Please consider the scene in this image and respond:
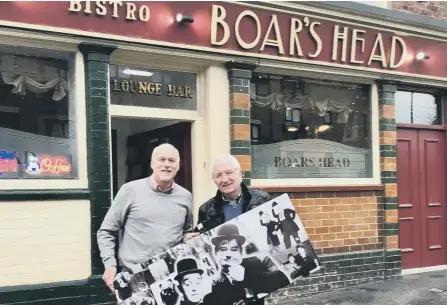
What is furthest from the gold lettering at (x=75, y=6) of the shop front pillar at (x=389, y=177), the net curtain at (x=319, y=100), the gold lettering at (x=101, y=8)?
the shop front pillar at (x=389, y=177)

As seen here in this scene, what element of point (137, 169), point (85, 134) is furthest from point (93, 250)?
point (137, 169)

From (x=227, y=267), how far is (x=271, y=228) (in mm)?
341

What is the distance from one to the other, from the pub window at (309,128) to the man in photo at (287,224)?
10.7 ft

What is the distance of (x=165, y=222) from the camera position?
328 centimetres

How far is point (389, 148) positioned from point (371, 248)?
53.5 inches

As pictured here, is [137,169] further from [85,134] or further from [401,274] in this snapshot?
[401,274]

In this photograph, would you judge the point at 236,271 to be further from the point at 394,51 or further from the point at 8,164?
the point at 394,51

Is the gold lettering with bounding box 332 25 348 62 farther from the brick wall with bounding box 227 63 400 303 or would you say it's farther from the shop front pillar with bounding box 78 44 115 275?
the shop front pillar with bounding box 78 44 115 275

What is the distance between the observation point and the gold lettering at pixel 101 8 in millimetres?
5398

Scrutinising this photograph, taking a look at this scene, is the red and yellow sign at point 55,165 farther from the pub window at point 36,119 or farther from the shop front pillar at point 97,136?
the shop front pillar at point 97,136

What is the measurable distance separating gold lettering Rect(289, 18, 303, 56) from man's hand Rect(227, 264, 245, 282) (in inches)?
156

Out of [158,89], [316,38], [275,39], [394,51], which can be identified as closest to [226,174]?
A: [158,89]

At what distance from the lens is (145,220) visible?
3.25 m

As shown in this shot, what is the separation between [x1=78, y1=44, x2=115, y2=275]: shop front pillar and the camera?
539 centimetres
